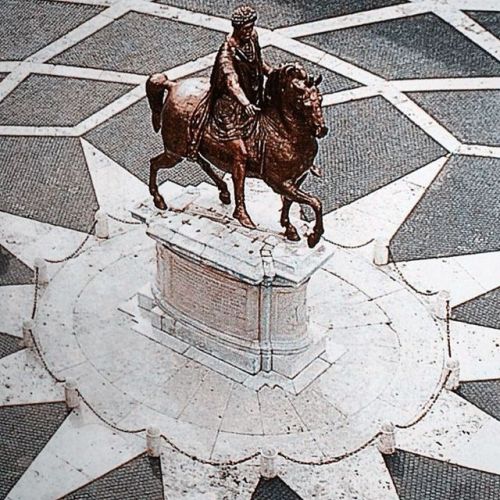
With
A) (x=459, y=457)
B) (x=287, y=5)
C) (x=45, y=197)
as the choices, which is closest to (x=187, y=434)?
(x=459, y=457)

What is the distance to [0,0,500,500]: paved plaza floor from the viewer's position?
46.9 feet

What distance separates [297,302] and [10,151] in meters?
7.02

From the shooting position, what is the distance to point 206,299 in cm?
1530

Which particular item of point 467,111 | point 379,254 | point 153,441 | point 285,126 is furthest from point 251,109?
point 467,111

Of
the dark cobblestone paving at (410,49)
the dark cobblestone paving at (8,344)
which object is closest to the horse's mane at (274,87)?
the dark cobblestone paving at (8,344)

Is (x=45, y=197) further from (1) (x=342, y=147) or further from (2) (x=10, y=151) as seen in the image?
(1) (x=342, y=147)

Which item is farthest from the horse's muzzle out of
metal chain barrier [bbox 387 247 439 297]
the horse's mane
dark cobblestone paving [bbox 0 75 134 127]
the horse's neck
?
dark cobblestone paving [bbox 0 75 134 127]

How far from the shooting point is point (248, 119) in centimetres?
1420

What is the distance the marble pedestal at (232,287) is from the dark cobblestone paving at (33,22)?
8590mm

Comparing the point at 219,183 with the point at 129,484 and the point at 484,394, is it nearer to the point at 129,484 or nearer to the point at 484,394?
the point at 129,484

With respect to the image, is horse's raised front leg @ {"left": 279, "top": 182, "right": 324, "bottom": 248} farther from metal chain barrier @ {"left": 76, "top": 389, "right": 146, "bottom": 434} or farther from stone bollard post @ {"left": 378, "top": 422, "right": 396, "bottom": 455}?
metal chain barrier @ {"left": 76, "top": 389, "right": 146, "bottom": 434}

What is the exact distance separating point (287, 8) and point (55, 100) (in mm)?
5706

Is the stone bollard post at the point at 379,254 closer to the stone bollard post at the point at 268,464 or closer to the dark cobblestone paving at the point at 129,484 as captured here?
the stone bollard post at the point at 268,464

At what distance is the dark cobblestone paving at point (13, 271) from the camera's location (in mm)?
17000
